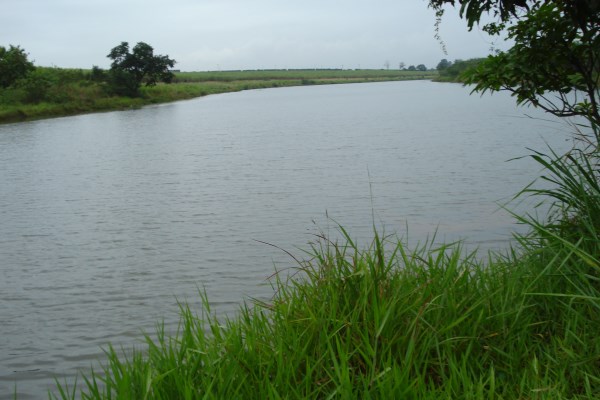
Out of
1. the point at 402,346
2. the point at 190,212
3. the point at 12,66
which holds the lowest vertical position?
the point at 190,212

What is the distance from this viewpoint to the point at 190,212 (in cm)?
1372

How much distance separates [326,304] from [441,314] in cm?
75

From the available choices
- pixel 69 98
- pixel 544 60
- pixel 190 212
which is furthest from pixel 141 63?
pixel 544 60

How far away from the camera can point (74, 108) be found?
54.7 meters

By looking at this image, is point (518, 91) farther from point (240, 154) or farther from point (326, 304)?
point (240, 154)

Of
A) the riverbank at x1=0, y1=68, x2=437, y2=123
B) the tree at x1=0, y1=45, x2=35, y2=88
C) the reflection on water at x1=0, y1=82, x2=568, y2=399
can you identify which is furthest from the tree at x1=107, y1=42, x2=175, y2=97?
the reflection on water at x1=0, y1=82, x2=568, y2=399

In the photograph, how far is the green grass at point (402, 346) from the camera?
359 cm

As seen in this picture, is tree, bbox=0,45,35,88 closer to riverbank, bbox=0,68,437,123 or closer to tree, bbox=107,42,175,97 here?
riverbank, bbox=0,68,437,123

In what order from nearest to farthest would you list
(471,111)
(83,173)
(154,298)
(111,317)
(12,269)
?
(111,317)
(154,298)
(12,269)
(83,173)
(471,111)

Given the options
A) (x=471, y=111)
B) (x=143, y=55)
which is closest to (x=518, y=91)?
(x=471, y=111)

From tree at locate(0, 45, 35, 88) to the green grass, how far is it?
2099 inches

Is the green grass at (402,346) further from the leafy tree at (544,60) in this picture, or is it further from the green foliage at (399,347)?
the leafy tree at (544,60)

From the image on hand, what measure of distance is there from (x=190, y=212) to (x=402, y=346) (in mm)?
10226

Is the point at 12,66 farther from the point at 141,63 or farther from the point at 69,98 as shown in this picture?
the point at 141,63
